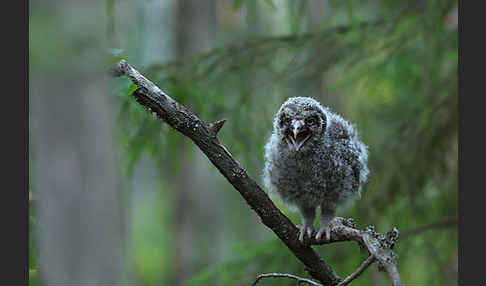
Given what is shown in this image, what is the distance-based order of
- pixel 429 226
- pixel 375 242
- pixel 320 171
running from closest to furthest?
1. pixel 375 242
2. pixel 320 171
3. pixel 429 226

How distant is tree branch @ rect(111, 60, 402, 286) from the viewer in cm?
224

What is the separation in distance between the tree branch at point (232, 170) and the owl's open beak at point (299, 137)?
251 millimetres

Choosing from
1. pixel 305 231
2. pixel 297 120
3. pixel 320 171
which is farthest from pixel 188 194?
pixel 297 120

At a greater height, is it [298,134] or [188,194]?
[188,194]

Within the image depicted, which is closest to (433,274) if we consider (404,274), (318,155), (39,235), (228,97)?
Answer: (404,274)

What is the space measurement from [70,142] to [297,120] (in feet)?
3.21

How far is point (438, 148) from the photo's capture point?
212 inches

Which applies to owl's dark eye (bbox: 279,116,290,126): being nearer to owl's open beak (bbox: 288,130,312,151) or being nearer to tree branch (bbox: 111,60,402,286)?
owl's open beak (bbox: 288,130,312,151)

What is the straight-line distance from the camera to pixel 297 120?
2.34 meters

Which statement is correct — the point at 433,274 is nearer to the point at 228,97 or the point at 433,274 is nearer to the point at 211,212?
the point at 228,97

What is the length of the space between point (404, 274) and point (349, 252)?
4.51 feet

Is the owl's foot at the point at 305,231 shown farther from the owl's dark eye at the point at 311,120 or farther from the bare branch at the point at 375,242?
the owl's dark eye at the point at 311,120

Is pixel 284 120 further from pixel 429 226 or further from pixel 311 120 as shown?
pixel 429 226

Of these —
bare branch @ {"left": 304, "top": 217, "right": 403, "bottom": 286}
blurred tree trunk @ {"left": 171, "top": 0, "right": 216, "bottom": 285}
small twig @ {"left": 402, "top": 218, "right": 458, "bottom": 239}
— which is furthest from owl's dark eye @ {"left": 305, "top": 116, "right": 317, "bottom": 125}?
blurred tree trunk @ {"left": 171, "top": 0, "right": 216, "bottom": 285}
